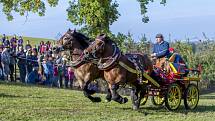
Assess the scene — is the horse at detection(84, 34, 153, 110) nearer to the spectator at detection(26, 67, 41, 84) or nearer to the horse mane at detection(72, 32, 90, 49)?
the horse mane at detection(72, 32, 90, 49)

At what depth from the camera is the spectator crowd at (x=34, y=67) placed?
2545 cm

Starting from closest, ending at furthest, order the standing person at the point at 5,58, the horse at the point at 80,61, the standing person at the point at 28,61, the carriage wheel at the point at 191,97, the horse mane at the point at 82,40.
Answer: the horse at the point at 80,61 → the horse mane at the point at 82,40 → the carriage wheel at the point at 191,97 → the standing person at the point at 5,58 → the standing person at the point at 28,61

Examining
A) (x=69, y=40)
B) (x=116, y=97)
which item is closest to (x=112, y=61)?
(x=116, y=97)

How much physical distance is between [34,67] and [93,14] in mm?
5338

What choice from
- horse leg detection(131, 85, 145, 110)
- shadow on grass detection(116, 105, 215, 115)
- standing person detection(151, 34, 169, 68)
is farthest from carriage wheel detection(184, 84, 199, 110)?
horse leg detection(131, 85, 145, 110)

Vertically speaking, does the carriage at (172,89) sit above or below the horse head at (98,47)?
below

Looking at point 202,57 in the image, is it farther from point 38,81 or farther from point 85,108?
point 85,108

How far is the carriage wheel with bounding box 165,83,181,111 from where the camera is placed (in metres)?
15.5

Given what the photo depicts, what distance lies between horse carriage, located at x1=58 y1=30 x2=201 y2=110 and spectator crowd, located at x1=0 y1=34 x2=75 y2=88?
9.57 m

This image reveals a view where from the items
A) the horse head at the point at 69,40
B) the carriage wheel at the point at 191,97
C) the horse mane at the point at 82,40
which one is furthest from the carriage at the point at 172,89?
the horse head at the point at 69,40

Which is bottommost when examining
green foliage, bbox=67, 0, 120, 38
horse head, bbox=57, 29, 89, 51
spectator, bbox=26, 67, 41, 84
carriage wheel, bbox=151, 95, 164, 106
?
carriage wheel, bbox=151, 95, 164, 106

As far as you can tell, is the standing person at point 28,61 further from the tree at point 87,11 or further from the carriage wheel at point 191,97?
the carriage wheel at point 191,97

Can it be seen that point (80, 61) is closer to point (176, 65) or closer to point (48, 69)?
point (176, 65)

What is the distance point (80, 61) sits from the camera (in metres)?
15.2
